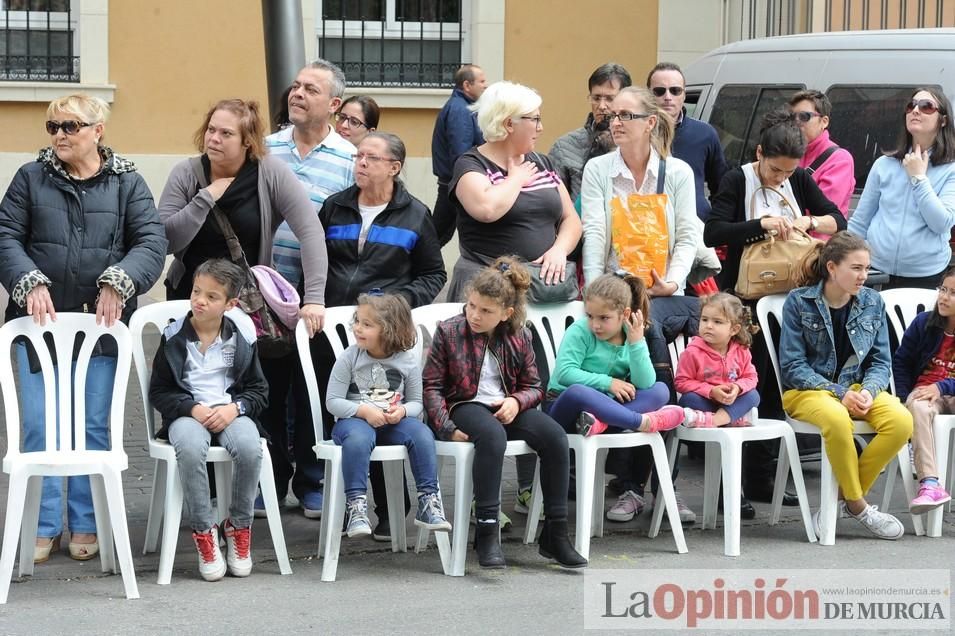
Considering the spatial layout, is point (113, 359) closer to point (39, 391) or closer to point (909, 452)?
point (39, 391)

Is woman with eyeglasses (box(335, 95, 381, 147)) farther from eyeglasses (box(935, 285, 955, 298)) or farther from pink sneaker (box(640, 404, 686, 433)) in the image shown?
eyeglasses (box(935, 285, 955, 298))

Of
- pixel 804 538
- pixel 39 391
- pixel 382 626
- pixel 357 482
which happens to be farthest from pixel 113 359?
pixel 804 538

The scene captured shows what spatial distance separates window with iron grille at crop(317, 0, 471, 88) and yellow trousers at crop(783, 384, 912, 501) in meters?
8.13

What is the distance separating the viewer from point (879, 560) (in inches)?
248

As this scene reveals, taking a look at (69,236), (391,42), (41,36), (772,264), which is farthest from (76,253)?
(391,42)

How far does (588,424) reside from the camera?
6266 millimetres

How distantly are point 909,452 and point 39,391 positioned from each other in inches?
143

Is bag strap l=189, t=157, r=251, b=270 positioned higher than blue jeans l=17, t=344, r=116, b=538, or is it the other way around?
bag strap l=189, t=157, r=251, b=270

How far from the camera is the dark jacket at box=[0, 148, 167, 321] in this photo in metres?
6.05

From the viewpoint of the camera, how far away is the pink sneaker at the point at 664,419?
6.38 metres

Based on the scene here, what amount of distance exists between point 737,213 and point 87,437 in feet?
10.4

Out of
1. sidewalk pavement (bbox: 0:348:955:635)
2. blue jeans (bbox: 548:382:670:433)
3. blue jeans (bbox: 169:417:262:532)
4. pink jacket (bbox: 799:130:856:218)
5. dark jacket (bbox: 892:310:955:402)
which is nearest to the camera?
sidewalk pavement (bbox: 0:348:955:635)

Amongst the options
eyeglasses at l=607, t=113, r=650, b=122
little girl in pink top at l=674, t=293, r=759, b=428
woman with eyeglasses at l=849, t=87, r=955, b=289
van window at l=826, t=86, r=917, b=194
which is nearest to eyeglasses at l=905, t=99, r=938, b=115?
woman with eyeglasses at l=849, t=87, r=955, b=289

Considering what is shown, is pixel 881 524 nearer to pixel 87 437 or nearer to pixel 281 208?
pixel 281 208
